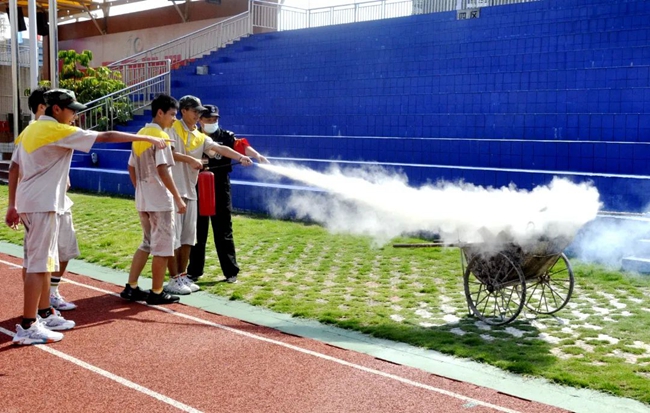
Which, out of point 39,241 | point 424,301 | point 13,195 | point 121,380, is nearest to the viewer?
point 121,380

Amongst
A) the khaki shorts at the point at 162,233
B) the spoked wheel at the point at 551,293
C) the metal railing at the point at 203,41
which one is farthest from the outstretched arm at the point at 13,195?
the metal railing at the point at 203,41

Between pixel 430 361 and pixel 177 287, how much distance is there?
319 cm

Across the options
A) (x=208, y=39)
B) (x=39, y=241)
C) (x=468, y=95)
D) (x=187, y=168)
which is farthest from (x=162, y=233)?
(x=208, y=39)

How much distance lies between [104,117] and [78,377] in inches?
645

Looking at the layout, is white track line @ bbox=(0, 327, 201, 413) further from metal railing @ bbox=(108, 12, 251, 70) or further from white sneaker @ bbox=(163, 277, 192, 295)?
metal railing @ bbox=(108, 12, 251, 70)

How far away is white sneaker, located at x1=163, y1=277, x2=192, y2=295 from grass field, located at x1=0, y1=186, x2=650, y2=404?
0.93 ft

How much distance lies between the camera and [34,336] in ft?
A: 18.1

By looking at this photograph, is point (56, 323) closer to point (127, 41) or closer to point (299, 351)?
point (299, 351)

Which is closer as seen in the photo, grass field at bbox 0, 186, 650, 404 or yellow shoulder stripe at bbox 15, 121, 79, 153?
grass field at bbox 0, 186, 650, 404

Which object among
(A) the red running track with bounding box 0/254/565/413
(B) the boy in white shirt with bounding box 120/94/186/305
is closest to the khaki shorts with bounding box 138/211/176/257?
(B) the boy in white shirt with bounding box 120/94/186/305

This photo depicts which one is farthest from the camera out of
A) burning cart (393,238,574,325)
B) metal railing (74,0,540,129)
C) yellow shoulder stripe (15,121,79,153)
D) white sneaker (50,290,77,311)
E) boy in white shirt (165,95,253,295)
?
metal railing (74,0,540,129)

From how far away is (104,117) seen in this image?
2011 cm

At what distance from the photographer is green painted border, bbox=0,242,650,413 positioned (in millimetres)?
4332

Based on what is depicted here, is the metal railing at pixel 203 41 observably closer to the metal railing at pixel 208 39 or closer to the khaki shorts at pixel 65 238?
the metal railing at pixel 208 39
